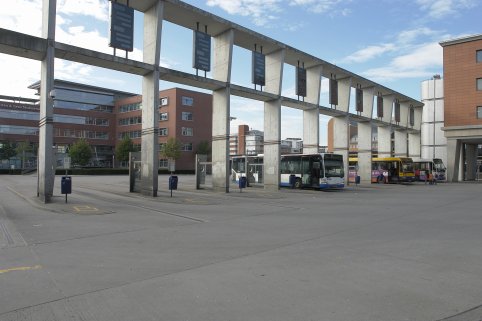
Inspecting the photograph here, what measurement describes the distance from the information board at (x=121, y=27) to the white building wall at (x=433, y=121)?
5770 cm

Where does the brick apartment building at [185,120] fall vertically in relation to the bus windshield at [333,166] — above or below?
above

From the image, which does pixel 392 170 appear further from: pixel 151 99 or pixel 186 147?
pixel 186 147

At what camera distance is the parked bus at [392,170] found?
136 feet

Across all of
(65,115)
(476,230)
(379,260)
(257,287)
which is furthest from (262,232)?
(65,115)

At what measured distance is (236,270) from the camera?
22.4 feet

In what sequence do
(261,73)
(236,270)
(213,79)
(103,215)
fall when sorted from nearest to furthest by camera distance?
(236,270) < (103,215) < (213,79) < (261,73)

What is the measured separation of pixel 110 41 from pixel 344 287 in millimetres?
18809

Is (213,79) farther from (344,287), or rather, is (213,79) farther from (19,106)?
(19,106)

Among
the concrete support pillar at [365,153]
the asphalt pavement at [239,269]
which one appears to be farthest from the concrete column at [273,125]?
the asphalt pavement at [239,269]

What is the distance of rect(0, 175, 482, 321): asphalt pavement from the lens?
4.93m

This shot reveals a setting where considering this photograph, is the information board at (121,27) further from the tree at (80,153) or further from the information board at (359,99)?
the tree at (80,153)

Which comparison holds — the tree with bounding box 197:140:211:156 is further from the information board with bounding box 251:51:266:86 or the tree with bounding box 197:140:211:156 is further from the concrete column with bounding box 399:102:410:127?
the information board with bounding box 251:51:266:86

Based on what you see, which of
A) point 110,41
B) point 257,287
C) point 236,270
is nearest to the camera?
point 257,287

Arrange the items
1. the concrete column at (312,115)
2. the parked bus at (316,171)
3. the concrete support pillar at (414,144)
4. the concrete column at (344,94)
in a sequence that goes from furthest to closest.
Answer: the concrete support pillar at (414,144) → the concrete column at (344,94) → the concrete column at (312,115) → the parked bus at (316,171)
